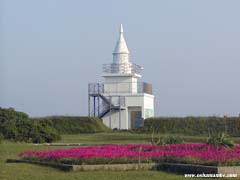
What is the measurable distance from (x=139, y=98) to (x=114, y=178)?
36.9 meters

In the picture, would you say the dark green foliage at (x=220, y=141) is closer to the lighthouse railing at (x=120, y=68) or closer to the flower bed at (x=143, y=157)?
the flower bed at (x=143, y=157)

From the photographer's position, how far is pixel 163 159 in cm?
1858

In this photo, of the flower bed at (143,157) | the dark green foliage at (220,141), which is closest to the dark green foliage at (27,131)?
the flower bed at (143,157)

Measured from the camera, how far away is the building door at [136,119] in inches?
2047

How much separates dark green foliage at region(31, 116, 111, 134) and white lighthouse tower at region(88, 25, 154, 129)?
2348 mm

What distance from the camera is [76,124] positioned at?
5084 cm

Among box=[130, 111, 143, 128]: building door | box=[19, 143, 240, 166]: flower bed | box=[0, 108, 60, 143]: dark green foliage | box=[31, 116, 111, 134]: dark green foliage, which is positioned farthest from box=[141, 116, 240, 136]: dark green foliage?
box=[19, 143, 240, 166]: flower bed

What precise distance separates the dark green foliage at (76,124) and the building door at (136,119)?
2888 mm

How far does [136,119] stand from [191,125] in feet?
15.9

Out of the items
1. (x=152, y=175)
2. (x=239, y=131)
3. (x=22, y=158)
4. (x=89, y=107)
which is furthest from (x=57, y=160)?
(x=89, y=107)

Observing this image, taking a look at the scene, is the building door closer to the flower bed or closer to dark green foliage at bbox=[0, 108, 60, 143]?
dark green foliage at bbox=[0, 108, 60, 143]

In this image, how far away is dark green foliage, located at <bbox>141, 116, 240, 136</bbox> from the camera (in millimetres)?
49562

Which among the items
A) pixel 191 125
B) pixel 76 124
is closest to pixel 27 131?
pixel 76 124

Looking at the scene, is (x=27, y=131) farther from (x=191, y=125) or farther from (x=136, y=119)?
(x=191, y=125)
